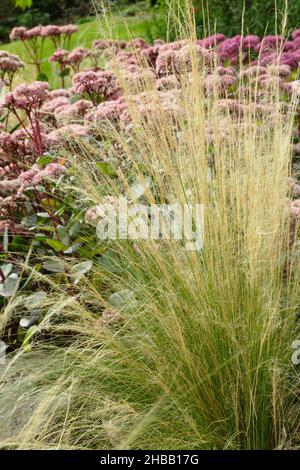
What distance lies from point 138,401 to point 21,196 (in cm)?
128

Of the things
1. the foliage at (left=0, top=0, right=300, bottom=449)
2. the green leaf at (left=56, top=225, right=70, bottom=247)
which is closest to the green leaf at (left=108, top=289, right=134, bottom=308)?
the foliage at (left=0, top=0, right=300, bottom=449)

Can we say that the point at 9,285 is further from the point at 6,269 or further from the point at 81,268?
the point at 81,268

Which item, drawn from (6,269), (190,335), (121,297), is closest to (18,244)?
(6,269)

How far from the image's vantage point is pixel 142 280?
8.54 ft

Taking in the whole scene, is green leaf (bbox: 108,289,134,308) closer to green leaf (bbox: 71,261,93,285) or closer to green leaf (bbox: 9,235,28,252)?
green leaf (bbox: 71,261,93,285)

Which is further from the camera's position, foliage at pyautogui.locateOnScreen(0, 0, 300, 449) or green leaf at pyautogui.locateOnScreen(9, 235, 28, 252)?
green leaf at pyautogui.locateOnScreen(9, 235, 28, 252)

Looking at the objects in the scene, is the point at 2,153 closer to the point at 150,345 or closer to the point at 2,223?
the point at 2,223

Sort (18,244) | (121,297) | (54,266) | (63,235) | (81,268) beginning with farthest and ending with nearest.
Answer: (18,244) → (63,235) → (54,266) → (81,268) → (121,297)

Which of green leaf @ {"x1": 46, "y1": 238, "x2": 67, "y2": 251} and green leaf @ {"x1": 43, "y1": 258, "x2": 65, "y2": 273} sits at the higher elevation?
green leaf @ {"x1": 46, "y1": 238, "x2": 67, "y2": 251}

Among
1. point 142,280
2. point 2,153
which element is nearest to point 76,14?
point 2,153

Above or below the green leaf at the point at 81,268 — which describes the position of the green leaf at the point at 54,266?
below

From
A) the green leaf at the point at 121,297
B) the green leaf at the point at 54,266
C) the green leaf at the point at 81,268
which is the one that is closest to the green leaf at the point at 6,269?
the green leaf at the point at 54,266

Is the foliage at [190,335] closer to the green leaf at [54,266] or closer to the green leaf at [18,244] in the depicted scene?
the green leaf at [54,266]

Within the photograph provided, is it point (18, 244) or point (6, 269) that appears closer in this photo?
point (6, 269)
